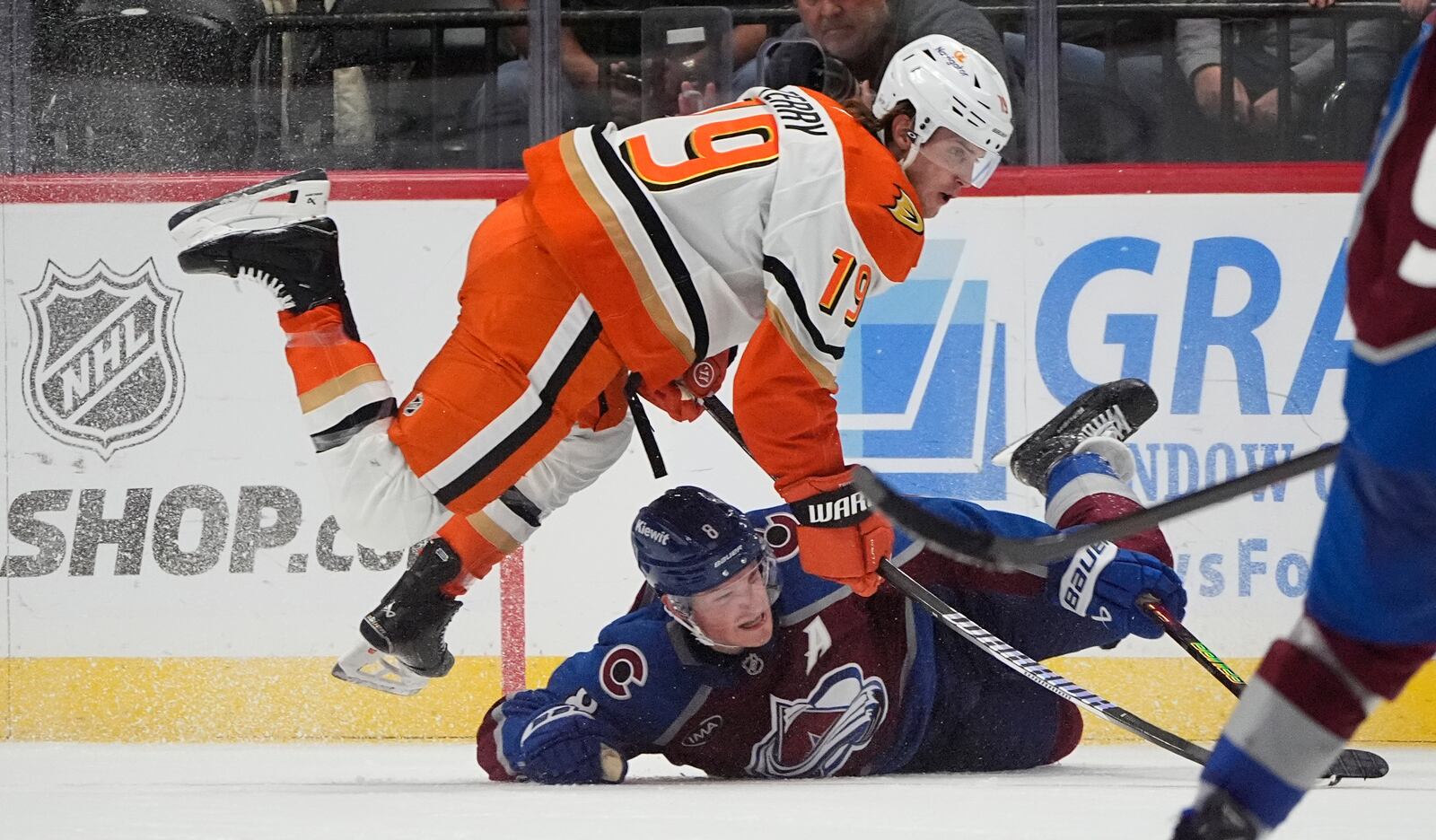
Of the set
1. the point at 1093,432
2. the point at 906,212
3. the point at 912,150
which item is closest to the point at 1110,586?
the point at 1093,432

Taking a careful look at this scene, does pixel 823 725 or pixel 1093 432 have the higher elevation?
pixel 1093 432

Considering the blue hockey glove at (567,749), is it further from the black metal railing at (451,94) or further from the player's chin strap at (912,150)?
the black metal railing at (451,94)

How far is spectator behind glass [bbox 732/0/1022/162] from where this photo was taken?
12.4 ft

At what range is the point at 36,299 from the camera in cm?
357

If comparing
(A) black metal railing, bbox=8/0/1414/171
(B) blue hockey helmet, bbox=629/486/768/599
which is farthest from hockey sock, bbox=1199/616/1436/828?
(A) black metal railing, bbox=8/0/1414/171

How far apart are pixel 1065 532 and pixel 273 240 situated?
1573 millimetres

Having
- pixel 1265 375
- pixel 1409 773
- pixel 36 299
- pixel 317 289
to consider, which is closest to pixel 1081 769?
pixel 1409 773

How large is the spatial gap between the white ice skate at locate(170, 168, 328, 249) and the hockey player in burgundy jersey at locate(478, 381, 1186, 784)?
0.78 m

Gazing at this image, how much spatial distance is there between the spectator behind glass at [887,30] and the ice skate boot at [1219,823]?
2845 mm

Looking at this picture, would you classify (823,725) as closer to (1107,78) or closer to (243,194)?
(243,194)

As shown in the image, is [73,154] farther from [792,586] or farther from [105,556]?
[792,586]

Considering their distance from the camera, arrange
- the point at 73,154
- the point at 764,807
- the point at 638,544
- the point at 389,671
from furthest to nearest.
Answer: the point at 73,154 < the point at 389,671 < the point at 638,544 < the point at 764,807

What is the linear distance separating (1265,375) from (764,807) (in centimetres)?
192

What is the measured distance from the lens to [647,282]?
8.76 feet
